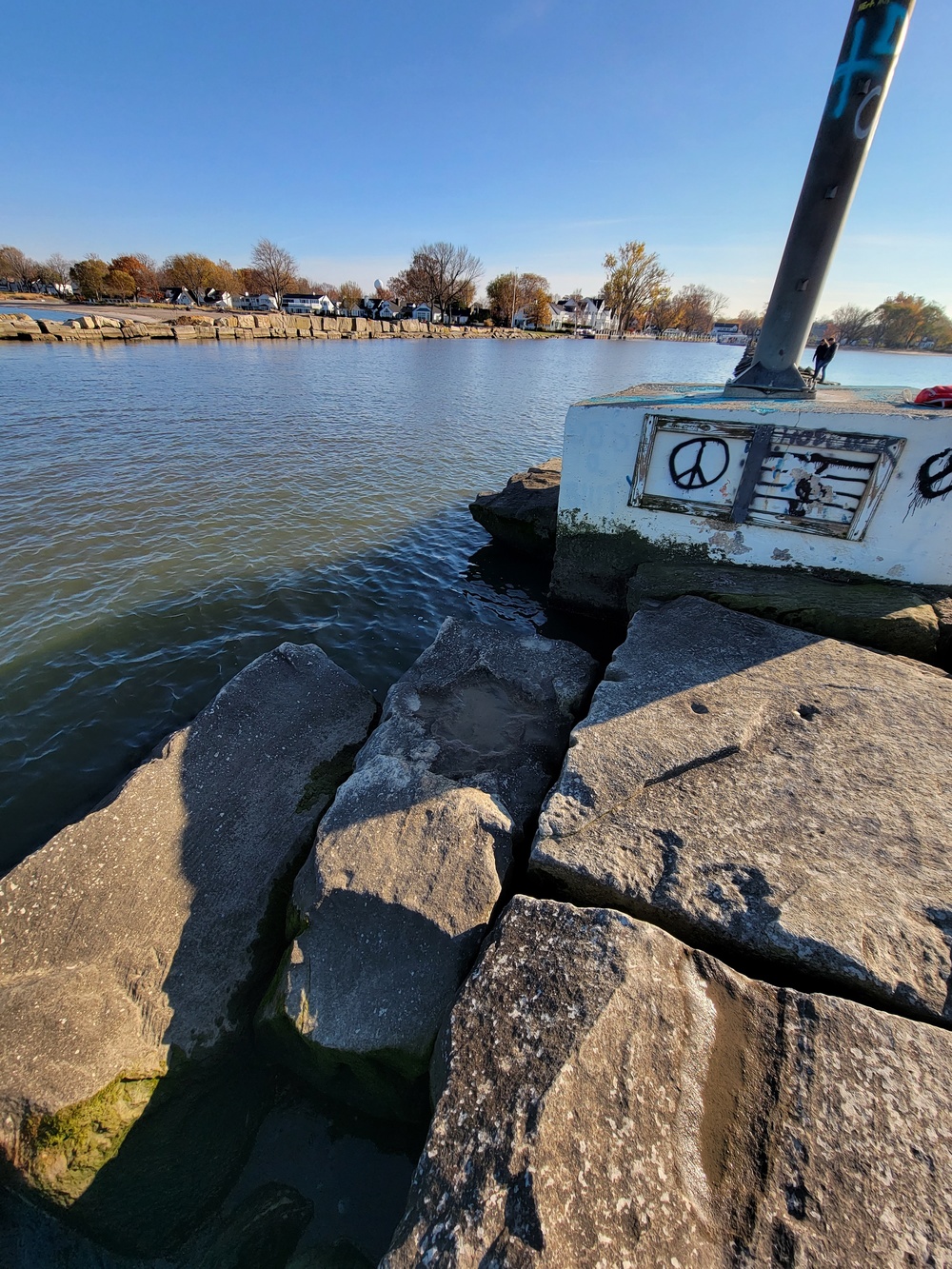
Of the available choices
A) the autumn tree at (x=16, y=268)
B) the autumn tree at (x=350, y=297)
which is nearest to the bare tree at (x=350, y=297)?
the autumn tree at (x=350, y=297)

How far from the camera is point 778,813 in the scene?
3699 millimetres

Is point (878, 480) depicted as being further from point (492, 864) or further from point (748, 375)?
point (492, 864)

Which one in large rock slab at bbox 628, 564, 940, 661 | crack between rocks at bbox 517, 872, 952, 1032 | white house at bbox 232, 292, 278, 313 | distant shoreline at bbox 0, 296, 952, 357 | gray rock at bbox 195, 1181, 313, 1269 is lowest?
gray rock at bbox 195, 1181, 313, 1269

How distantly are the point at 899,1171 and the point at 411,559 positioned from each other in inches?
381

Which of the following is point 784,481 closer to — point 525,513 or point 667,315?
point 525,513

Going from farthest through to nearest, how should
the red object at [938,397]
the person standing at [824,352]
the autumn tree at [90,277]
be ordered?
the autumn tree at [90,277] → the person standing at [824,352] → the red object at [938,397]

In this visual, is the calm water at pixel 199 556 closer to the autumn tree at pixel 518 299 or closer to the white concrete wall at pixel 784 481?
the white concrete wall at pixel 784 481

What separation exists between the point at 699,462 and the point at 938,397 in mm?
2531

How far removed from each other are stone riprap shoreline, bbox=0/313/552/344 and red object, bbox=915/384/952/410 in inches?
2243

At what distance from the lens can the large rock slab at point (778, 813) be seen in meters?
2.96

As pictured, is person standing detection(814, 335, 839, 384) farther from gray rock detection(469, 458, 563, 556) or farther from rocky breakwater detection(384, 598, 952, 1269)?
rocky breakwater detection(384, 598, 952, 1269)

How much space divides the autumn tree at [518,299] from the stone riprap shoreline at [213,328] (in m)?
20.2

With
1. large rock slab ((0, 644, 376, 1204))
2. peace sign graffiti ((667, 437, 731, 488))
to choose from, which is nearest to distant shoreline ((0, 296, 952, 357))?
peace sign graffiti ((667, 437, 731, 488))

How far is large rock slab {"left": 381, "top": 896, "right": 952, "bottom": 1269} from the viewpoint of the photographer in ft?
6.60
